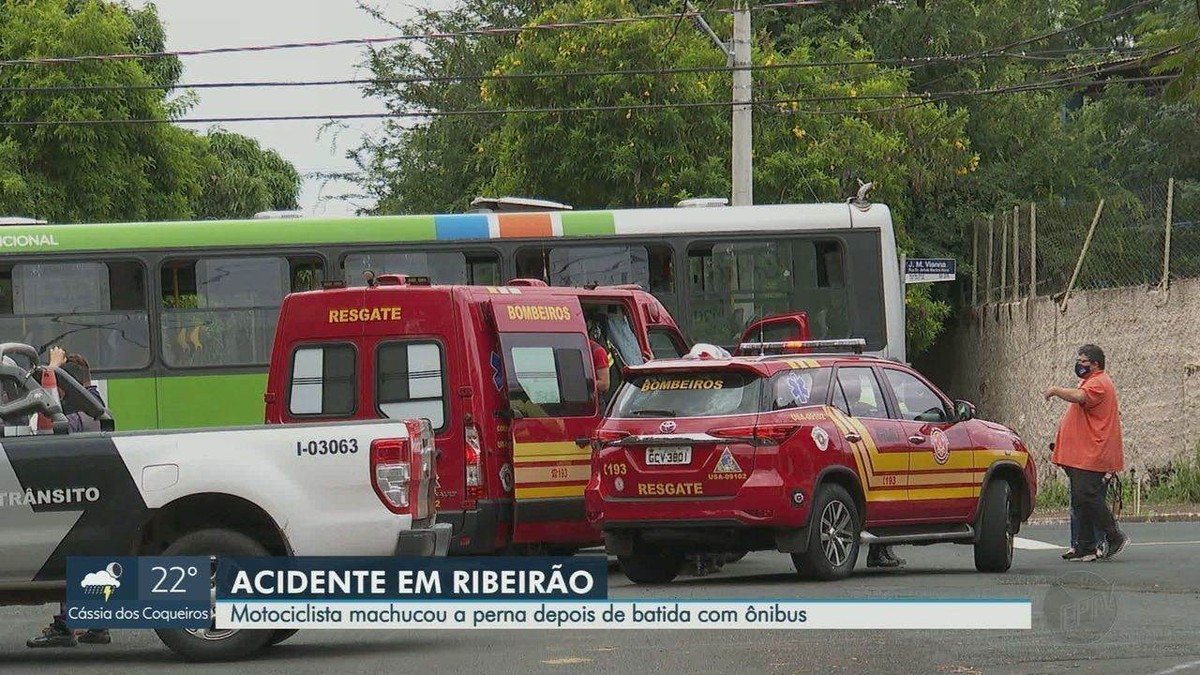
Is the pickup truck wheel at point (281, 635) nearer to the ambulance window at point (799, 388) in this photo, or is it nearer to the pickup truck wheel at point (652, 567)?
the pickup truck wheel at point (652, 567)

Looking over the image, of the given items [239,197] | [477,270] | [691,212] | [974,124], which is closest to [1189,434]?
[691,212]

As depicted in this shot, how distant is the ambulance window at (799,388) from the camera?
14297mm

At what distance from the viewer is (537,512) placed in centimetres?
1505

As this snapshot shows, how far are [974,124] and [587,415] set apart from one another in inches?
976

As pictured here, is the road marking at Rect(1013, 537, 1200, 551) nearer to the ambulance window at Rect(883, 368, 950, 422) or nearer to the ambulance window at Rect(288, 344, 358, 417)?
the ambulance window at Rect(883, 368, 950, 422)

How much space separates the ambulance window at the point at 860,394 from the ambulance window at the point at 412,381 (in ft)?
9.59

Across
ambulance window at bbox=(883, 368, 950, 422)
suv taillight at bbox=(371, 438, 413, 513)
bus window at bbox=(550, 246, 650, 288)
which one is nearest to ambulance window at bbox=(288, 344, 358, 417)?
ambulance window at bbox=(883, 368, 950, 422)

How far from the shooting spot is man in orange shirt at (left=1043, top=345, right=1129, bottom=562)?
54.1 ft

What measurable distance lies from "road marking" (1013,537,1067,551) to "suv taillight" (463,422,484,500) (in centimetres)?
618

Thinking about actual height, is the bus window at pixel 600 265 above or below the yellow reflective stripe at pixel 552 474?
above

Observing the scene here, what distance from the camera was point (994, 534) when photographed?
609 inches

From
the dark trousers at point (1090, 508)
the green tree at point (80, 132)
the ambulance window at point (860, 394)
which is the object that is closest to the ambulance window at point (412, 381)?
the ambulance window at point (860, 394)

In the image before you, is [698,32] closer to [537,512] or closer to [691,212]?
[691,212]
